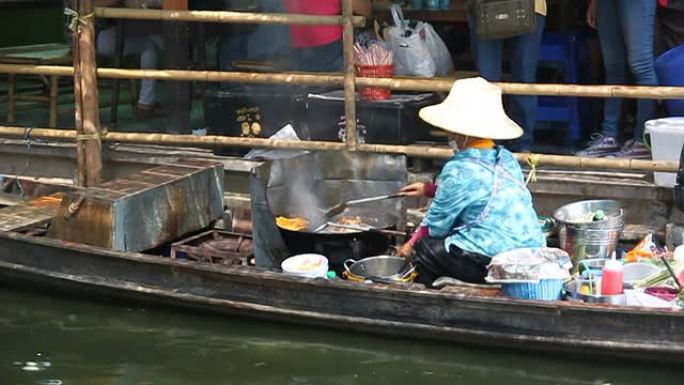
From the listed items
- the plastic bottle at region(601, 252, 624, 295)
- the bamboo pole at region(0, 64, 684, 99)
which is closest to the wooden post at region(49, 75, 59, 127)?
the bamboo pole at region(0, 64, 684, 99)

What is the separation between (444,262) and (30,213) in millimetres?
3099

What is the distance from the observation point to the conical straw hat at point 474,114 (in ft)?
20.6

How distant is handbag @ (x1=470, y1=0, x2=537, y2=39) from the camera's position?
732 centimetres

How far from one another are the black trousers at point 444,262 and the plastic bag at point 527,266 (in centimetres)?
16

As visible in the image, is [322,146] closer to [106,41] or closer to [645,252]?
[645,252]

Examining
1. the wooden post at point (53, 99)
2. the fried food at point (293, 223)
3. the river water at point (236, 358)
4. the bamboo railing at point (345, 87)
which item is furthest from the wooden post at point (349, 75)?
the wooden post at point (53, 99)

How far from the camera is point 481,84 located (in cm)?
652

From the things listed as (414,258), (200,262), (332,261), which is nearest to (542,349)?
(414,258)

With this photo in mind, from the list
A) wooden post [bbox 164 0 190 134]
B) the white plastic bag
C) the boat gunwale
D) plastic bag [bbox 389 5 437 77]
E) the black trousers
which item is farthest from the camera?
wooden post [bbox 164 0 190 134]

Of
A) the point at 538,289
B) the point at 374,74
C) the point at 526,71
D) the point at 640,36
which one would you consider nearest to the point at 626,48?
the point at 640,36

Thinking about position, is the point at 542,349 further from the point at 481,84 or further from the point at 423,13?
the point at 423,13

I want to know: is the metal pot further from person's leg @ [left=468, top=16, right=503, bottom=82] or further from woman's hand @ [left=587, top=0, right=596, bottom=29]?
woman's hand @ [left=587, top=0, right=596, bottom=29]

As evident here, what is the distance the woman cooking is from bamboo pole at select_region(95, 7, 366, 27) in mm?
1337

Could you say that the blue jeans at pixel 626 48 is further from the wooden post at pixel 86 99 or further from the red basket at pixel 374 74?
the wooden post at pixel 86 99
